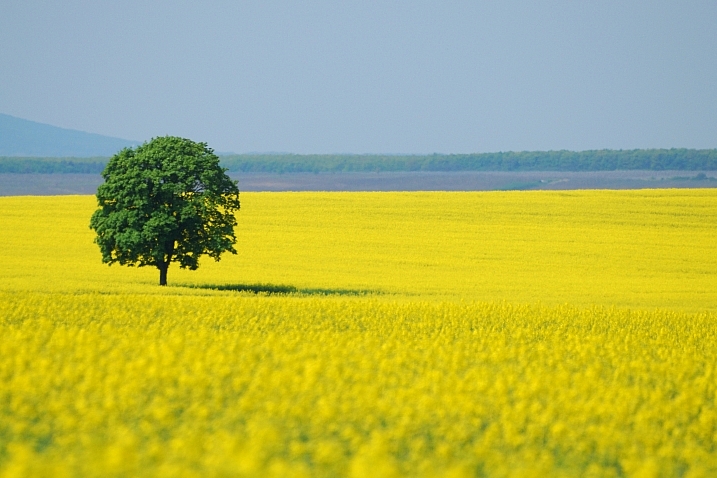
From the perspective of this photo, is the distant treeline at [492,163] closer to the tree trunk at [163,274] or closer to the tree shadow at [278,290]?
the tree trunk at [163,274]

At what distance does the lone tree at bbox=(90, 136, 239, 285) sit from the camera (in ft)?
111

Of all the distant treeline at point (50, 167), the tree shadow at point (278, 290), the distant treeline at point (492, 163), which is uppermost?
the distant treeline at point (492, 163)

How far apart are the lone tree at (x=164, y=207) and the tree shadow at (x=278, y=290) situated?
47.1 inches

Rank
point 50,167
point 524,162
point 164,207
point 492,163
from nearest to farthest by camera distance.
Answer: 1. point 164,207
2. point 50,167
3. point 524,162
4. point 492,163

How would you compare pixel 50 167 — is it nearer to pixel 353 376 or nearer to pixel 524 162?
pixel 524 162

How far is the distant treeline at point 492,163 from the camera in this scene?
16075 centimetres

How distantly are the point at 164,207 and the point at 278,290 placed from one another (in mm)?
5184

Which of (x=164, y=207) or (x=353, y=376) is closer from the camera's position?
(x=353, y=376)

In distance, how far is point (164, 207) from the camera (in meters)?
34.3

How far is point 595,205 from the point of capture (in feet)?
199

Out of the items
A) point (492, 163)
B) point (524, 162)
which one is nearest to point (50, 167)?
point (492, 163)

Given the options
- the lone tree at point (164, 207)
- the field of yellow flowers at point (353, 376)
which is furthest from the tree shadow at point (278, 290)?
the lone tree at point (164, 207)

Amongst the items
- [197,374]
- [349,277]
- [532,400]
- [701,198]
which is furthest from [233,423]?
[701,198]

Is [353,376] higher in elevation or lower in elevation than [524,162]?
lower
